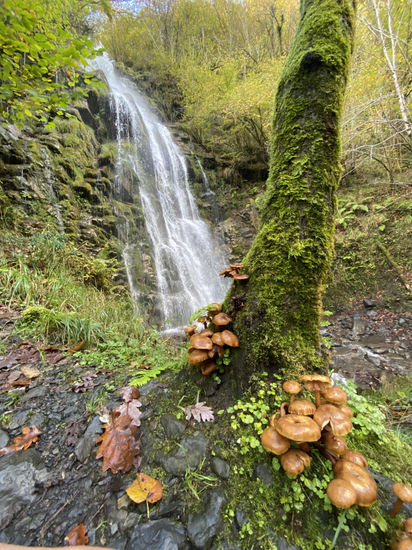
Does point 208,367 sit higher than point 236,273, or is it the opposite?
point 236,273

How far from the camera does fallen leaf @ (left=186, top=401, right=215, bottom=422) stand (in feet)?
4.89

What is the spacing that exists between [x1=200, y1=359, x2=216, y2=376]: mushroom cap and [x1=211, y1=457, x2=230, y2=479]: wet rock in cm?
49

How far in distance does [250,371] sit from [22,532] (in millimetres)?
1432

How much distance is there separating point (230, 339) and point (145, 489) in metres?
0.92

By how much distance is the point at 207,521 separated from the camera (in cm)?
111

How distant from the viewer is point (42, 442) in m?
1.56

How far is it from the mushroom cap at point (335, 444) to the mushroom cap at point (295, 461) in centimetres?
13

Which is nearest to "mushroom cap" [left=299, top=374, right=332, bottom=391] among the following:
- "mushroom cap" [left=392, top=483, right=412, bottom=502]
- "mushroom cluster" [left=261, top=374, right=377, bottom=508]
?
"mushroom cluster" [left=261, top=374, right=377, bottom=508]

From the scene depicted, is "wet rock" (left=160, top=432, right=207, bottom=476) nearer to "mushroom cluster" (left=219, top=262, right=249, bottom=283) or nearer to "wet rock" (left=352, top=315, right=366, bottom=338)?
"mushroom cluster" (left=219, top=262, right=249, bottom=283)

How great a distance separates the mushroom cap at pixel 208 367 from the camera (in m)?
1.64

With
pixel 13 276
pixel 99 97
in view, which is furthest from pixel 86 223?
pixel 99 97

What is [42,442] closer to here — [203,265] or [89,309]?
[89,309]

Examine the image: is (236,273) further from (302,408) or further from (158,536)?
(158,536)

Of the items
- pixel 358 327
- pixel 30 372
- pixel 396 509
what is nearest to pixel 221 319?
pixel 396 509
